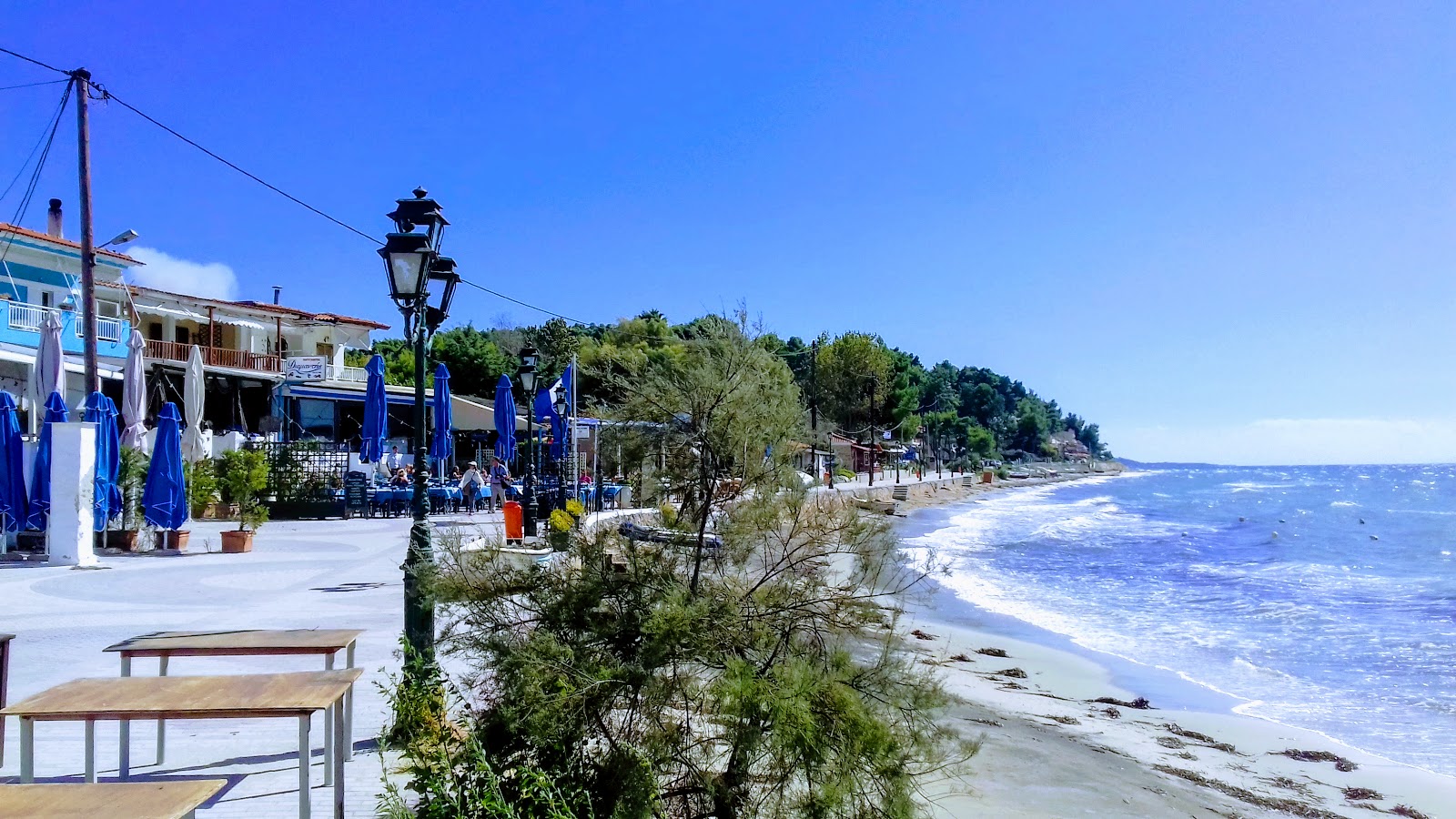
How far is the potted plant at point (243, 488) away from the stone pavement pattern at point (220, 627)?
301 mm

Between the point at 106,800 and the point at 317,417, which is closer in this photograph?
the point at 106,800

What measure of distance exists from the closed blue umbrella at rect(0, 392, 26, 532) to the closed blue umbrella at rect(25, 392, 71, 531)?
0.43ft

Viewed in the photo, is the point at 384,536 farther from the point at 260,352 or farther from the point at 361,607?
the point at 260,352

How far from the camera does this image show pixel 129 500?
46.1 ft

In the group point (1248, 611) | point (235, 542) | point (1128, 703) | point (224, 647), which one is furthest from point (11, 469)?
point (1248, 611)

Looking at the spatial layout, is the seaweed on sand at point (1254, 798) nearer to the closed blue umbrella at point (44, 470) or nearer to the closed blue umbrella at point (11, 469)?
the closed blue umbrella at point (44, 470)

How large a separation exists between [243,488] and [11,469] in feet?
11.6

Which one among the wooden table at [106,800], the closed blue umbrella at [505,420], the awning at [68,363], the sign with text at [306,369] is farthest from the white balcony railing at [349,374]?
the wooden table at [106,800]

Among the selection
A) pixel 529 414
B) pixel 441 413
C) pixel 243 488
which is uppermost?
pixel 441 413

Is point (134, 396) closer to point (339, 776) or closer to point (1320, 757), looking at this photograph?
point (339, 776)

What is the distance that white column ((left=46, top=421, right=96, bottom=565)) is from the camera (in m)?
11.9

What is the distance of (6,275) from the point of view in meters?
26.8

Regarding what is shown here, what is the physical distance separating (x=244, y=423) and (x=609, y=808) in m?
35.7

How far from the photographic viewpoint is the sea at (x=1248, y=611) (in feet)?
36.0
